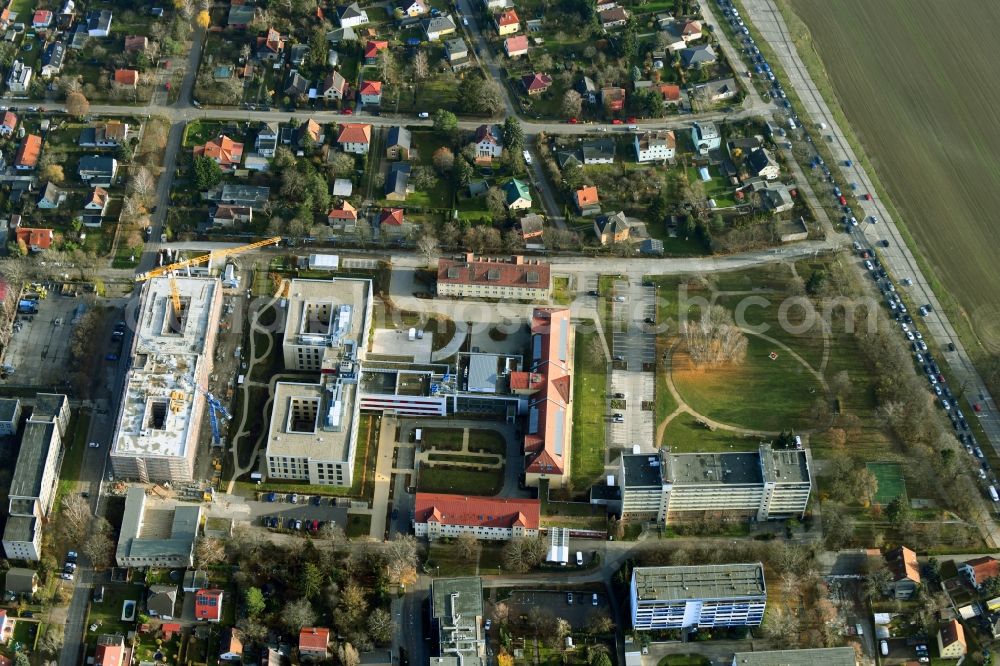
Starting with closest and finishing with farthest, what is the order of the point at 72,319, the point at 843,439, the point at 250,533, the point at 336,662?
the point at 336,662, the point at 250,533, the point at 843,439, the point at 72,319

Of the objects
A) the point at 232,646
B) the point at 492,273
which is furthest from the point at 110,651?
the point at 492,273

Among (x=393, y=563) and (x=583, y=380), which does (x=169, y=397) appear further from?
(x=583, y=380)

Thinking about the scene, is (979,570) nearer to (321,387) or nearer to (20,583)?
(321,387)

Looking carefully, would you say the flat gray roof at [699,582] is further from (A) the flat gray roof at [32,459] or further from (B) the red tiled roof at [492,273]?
(A) the flat gray roof at [32,459]

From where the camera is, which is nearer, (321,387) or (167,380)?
(167,380)

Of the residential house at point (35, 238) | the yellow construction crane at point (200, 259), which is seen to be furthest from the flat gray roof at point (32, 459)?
the residential house at point (35, 238)

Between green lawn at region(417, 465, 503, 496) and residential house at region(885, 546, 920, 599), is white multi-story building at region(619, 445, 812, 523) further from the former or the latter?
green lawn at region(417, 465, 503, 496)

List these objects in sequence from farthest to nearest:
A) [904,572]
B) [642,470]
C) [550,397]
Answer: [550,397], [642,470], [904,572]

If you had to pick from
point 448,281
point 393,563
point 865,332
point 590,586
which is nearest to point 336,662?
point 393,563
